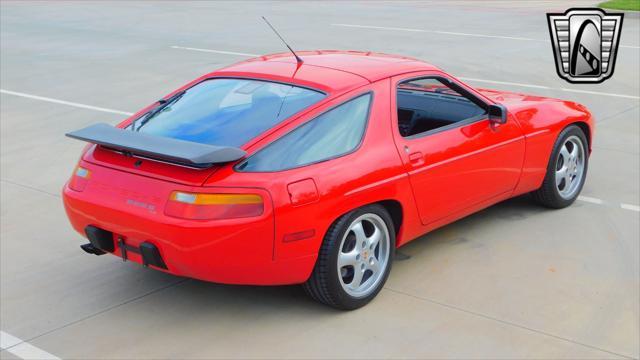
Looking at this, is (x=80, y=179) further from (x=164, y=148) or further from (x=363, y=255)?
(x=363, y=255)

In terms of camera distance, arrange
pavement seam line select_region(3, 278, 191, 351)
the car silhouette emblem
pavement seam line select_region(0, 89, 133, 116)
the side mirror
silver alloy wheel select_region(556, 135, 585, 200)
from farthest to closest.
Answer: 1. the car silhouette emblem
2. pavement seam line select_region(0, 89, 133, 116)
3. silver alloy wheel select_region(556, 135, 585, 200)
4. the side mirror
5. pavement seam line select_region(3, 278, 191, 351)

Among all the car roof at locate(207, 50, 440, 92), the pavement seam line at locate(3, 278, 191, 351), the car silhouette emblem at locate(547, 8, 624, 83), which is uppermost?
the car roof at locate(207, 50, 440, 92)

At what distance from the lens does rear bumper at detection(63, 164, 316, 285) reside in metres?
4.22

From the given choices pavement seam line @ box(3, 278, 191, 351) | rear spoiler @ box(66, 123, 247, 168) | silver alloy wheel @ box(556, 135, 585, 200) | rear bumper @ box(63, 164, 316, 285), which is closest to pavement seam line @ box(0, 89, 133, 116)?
pavement seam line @ box(3, 278, 191, 351)

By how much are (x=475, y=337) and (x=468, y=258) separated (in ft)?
3.79

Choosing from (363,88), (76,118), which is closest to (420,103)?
(363,88)

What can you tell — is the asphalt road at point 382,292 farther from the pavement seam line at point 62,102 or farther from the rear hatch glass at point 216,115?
the rear hatch glass at point 216,115

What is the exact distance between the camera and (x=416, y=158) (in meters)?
5.09

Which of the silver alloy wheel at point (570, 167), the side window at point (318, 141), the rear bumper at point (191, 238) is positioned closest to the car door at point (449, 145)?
the side window at point (318, 141)

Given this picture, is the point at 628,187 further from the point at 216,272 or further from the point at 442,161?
the point at 216,272

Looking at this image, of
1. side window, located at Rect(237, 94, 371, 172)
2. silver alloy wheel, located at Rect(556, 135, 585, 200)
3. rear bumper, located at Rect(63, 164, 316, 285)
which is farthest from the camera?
silver alloy wheel, located at Rect(556, 135, 585, 200)

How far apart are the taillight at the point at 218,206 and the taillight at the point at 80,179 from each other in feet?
2.53

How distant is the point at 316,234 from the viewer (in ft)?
14.6

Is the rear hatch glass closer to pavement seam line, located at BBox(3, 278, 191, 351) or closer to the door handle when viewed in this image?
the door handle
